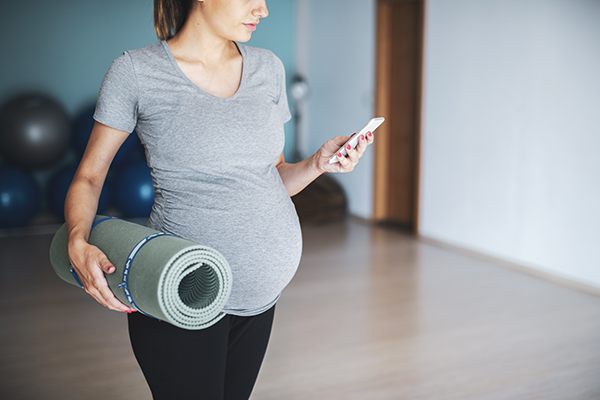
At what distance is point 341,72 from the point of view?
5.52 m

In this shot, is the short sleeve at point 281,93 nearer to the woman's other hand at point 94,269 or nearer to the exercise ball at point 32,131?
the woman's other hand at point 94,269

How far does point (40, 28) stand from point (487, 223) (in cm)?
439

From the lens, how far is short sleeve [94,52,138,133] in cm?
92

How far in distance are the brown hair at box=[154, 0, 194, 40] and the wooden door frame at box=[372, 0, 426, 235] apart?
3625mm

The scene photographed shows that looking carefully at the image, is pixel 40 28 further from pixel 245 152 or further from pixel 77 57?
pixel 245 152

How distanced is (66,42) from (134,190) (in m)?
1.74

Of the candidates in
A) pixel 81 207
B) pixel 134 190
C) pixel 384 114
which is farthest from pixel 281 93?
pixel 384 114

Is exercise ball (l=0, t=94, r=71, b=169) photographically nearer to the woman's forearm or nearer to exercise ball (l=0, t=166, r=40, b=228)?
exercise ball (l=0, t=166, r=40, b=228)

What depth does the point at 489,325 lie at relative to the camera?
2732 millimetres

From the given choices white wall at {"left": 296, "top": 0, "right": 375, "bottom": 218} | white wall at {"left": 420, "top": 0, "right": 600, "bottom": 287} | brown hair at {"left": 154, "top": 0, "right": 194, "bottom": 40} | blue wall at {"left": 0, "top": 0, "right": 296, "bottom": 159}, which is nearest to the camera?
brown hair at {"left": 154, "top": 0, "right": 194, "bottom": 40}

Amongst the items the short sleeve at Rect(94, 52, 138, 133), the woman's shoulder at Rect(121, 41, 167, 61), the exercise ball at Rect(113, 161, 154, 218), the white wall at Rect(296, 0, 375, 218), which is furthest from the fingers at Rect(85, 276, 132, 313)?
the white wall at Rect(296, 0, 375, 218)

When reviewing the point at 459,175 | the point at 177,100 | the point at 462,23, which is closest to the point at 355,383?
the point at 177,100

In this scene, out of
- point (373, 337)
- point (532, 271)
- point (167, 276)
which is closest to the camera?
point (167, 276)

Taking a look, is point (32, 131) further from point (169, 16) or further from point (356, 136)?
point (356, 136)
